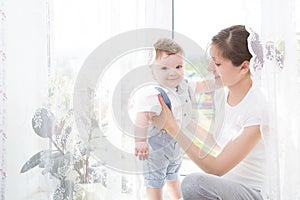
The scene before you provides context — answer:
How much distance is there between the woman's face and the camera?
59.3 inches

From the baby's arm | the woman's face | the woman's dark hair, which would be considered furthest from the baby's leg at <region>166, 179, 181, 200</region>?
the woman's dark hair

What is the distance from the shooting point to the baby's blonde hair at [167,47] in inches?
65.9

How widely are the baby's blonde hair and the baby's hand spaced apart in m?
0.34

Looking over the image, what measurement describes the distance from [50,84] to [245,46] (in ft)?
2.46

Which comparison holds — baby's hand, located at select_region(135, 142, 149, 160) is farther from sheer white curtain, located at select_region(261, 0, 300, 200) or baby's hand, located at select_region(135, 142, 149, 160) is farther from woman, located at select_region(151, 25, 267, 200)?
sheer white curtain, located at select_region(261, 0, 300, 200)

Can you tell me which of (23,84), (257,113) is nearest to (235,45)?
(257,113)

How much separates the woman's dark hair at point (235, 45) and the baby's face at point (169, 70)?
21 centimetres

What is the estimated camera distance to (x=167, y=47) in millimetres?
1683

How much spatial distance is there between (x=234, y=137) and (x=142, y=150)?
352 mm

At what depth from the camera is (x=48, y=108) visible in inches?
67.0

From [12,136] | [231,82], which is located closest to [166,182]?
[231,82]

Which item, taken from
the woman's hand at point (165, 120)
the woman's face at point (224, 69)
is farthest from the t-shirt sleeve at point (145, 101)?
the woman's face at point (224, 69)

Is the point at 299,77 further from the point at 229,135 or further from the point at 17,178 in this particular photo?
the point at 17,178

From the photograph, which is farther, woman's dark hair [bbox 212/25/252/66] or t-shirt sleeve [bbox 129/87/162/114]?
t-shirt sleeve [bbox 129/87/162/114]
